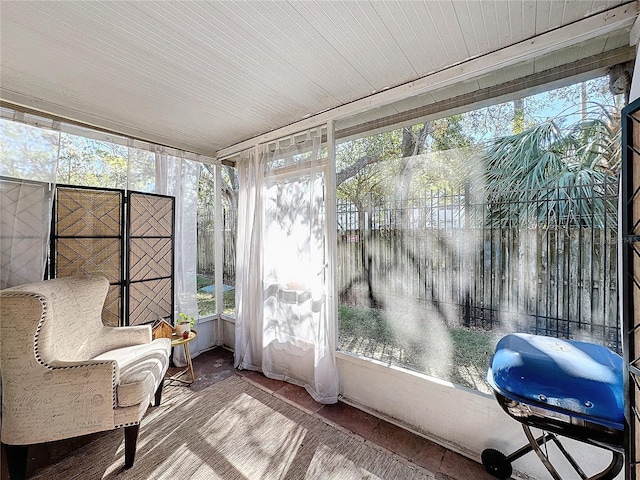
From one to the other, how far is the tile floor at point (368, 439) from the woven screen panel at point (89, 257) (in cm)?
120

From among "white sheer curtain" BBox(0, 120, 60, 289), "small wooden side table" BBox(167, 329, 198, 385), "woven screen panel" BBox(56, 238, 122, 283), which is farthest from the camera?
"small wooden side table" BBox(167, 329, 198, 385)

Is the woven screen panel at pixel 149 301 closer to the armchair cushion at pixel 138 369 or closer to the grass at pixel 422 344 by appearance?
the armchair cushion at pixel 138 369

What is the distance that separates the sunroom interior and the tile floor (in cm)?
7

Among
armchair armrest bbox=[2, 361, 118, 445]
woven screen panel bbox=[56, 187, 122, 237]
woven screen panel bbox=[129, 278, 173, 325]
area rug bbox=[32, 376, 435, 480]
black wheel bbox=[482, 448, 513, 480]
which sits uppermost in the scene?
woven screen panel bbox=[56, 187, 122, 237]

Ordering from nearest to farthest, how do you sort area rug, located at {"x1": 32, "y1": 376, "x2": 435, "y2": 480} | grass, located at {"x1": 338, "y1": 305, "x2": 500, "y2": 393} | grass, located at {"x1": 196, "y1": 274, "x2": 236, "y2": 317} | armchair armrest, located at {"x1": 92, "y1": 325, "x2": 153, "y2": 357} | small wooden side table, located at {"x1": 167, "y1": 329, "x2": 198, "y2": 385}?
area rug, located at {"x1": 32, "y1": 376, "x2": 435, "y2": 480}, grass, located at {"x1": 338, "y1": 305, "x2": 500, "y2": 393}, armchair armrest, located at {"x1": 92, "y1": 325, "x2": 153, "y2": 357}, small wooden side table, located at {"x1": 167, "y1": 329, "x2": 198, "y2": 385}, grass, located at {"x1": 196, "y1": 274, "x2": 236, "y2": 317}

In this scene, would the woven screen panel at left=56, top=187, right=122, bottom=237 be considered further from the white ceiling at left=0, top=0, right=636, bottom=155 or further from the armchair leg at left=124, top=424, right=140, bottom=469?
the armchair leg at left=124, top=424, right=140, bottom=469

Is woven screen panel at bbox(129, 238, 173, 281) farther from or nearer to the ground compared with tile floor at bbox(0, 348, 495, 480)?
farther from the ground

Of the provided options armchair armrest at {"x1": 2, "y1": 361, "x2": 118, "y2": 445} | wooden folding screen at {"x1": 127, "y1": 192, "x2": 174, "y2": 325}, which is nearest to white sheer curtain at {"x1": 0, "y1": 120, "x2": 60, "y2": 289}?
wooden folding screen at {"x1": 127, "y1": 192, "x2": 174, "y2": 325}

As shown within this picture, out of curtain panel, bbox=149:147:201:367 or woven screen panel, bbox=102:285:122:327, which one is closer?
woven screen panel, bbox=102:285:122:327

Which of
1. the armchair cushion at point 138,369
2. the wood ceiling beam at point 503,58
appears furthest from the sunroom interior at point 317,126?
the armchair cushion at point 138,369

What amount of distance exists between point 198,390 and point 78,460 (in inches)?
34.1

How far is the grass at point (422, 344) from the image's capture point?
1702 millimetres

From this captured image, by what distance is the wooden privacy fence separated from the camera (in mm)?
1374

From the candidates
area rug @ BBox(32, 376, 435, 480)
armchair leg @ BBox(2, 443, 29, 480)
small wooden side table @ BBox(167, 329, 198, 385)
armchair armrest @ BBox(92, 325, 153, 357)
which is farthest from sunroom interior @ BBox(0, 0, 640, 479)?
armchair leg @ BBox(2, 443, 29, 480)
